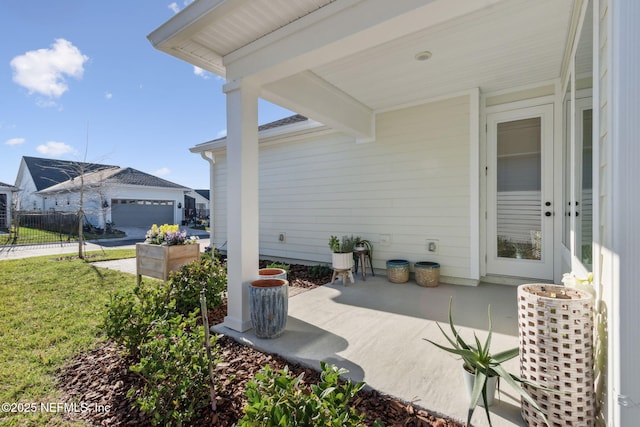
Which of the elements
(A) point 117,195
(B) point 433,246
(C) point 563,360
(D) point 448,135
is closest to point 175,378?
(C) point 563,360

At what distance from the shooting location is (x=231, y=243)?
292cm

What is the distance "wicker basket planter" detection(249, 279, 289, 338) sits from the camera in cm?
258

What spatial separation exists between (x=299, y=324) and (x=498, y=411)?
1.86m

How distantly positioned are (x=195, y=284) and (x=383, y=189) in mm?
3412

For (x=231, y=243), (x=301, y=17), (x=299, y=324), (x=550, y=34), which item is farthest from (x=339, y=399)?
(x=550, y=34)

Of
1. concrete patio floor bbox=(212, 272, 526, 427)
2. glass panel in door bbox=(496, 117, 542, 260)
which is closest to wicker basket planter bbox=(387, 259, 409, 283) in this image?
concrete patio floor bbox=(212, 272, 526, 427)

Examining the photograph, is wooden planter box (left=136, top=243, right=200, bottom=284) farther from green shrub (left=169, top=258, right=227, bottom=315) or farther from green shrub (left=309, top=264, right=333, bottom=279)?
green shrub (left=309, top=264, right=333, bottom=279)

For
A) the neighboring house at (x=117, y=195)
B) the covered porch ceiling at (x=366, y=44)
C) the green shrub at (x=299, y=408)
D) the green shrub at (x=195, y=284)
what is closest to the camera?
the green shrub at (x=299, y=408)

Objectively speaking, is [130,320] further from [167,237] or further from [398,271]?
[398,271]

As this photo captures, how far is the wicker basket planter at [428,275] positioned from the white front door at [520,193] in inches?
34.8

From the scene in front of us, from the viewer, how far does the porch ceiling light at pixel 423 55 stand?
3.18 m

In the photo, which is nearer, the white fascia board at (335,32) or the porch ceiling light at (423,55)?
the white fascia board at (335,32)

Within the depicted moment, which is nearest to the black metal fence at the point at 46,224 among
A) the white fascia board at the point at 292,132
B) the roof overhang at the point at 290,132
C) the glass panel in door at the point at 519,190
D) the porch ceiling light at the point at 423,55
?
the roof overhang at the point at 290,132

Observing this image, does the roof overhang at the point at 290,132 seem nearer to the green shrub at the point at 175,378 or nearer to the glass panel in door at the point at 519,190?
the glass panel in door at the point at 519,190
